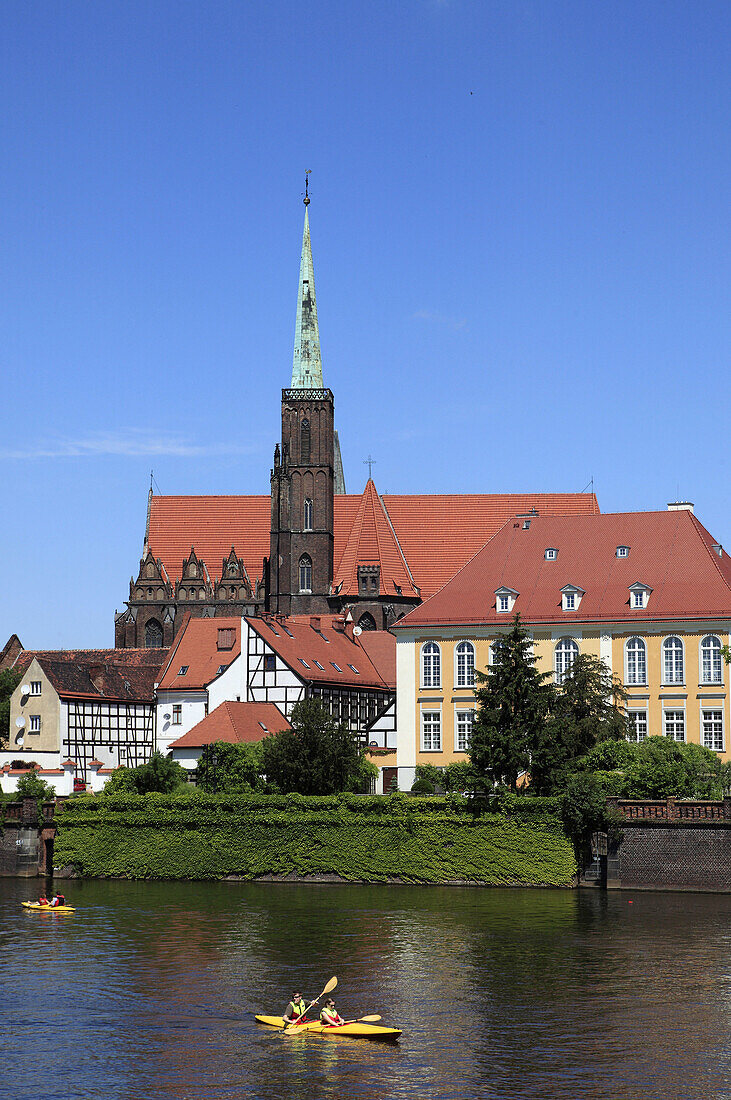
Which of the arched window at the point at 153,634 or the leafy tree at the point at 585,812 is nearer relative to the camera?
the leafy tree at the point at 585,812

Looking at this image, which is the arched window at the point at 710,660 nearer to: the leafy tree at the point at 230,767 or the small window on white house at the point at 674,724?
the small window on white house at the point at 674,724

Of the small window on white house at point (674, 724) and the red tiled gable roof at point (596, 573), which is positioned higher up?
the red tiled gable roof at point (596, 573)

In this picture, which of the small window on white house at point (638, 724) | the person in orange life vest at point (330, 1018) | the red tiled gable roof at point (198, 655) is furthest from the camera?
the red tiled gable roof at point (198, 655)

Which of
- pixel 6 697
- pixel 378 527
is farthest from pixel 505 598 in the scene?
pixel 378 527

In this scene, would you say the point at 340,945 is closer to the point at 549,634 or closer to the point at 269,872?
the point at 269,872

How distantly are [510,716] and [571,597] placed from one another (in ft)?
45.4

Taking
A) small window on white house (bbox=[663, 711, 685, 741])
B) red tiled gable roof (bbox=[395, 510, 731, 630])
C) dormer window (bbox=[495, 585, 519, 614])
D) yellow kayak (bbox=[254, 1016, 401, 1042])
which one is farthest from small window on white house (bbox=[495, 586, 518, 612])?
yellow kayak (bbox=[254, 1016, 401, 1042])

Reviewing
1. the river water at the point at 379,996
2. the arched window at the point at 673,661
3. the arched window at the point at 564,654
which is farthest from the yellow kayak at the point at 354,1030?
the arched window at the point at 564,654

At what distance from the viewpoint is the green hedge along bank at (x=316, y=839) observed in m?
55.2

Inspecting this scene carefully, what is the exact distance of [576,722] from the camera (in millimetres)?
61969

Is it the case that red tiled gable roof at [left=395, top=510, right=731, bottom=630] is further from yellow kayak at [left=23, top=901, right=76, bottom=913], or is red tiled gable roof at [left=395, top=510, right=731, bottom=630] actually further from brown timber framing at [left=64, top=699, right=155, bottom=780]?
yellow kayak at [left=23, top=901, right=76, bottom=913]

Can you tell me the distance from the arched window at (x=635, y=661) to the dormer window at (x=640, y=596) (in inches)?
67.2

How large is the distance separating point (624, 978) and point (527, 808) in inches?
791

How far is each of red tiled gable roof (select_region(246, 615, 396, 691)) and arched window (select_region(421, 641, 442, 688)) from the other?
10194 mm
